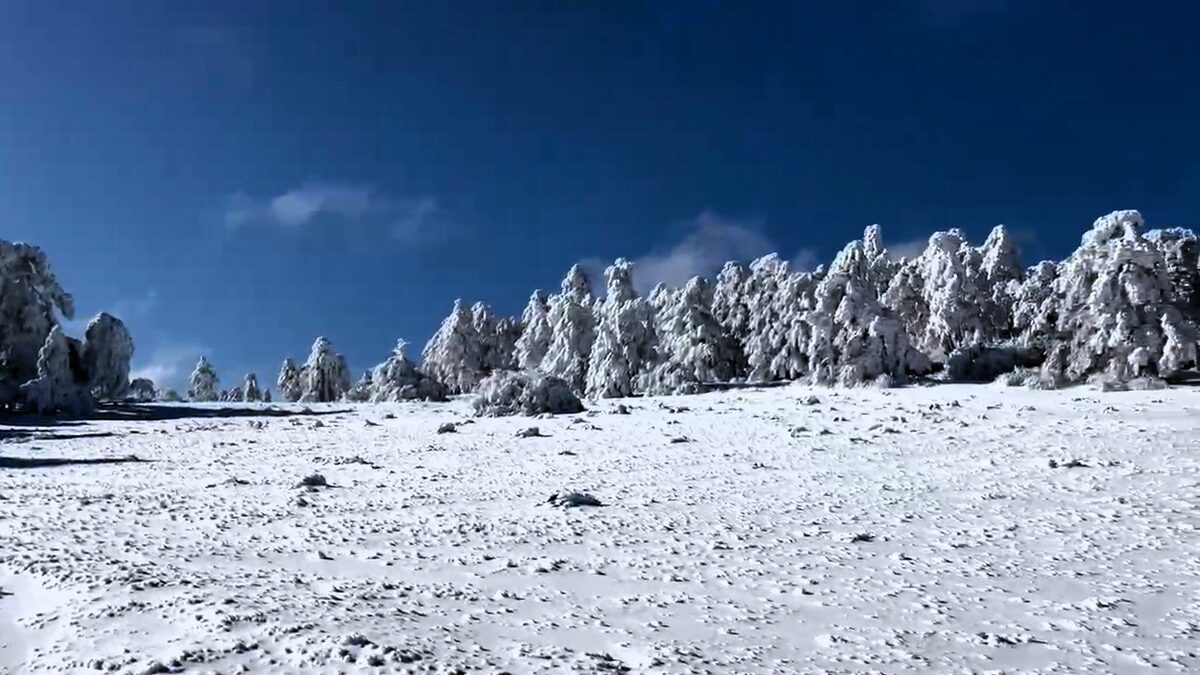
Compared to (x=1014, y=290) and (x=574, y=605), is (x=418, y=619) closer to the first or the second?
(x=574, y=605)

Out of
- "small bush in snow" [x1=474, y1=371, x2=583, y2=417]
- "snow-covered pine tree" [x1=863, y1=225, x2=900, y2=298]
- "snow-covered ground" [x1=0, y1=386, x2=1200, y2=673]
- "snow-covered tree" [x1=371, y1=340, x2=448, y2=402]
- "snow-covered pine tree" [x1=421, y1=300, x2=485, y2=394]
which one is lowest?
"snow-covered ground" [x1=0, y1=386, x2=1200, y2=673]

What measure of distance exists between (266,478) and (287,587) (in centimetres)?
1263

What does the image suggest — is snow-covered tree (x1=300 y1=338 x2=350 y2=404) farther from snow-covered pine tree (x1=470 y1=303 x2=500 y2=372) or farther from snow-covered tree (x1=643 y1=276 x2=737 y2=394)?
snow-covered tree (x1=643 y1=276 x2=737 y2=394)

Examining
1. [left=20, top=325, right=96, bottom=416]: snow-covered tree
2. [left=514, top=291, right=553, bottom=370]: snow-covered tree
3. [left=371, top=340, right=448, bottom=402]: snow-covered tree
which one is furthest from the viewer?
[left=514, top=291, right=553, bottom=370]: snow-covered tree

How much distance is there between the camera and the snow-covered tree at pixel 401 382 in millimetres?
64562

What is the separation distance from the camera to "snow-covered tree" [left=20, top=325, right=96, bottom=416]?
49688 millimetres

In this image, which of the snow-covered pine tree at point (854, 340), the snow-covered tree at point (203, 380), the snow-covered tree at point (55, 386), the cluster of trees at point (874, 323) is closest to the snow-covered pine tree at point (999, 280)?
the cluster of trees at point (874, 323)

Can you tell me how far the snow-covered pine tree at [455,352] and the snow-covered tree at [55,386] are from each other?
120ft

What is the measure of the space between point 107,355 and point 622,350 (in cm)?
3847

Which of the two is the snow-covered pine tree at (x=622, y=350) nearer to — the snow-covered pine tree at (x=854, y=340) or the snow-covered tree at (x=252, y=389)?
the snow-covered pine tree at (x=854, y=340)

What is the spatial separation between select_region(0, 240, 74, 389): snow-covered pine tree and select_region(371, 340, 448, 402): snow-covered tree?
73.2 feet

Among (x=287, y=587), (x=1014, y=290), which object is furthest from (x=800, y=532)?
(x=1014, y=290)

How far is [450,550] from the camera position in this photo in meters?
16.2

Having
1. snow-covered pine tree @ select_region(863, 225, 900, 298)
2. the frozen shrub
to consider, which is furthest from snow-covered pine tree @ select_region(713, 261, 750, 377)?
the frozen shrub
